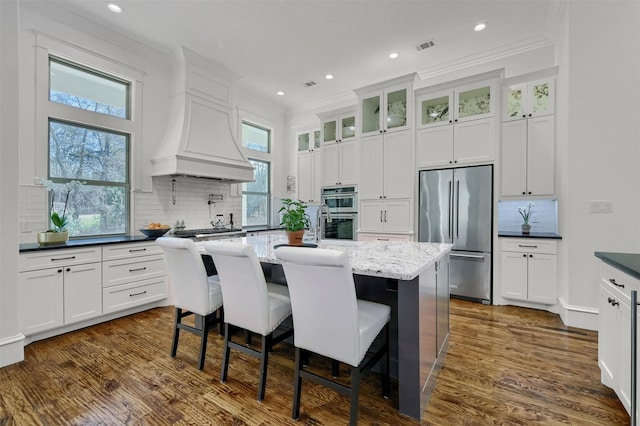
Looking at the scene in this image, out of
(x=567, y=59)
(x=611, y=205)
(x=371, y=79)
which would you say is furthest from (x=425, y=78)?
(x=611, y=205)

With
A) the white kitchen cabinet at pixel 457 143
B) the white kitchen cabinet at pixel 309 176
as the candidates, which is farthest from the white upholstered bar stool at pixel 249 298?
the white kitchen cabinet at pixel 309 176

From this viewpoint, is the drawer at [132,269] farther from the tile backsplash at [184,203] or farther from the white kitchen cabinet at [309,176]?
the white kitchen cabinet at [309,176]

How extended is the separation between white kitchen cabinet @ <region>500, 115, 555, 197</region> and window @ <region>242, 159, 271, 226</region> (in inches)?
161

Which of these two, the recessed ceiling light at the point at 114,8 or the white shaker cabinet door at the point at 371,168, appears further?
the white shaker cabinet door at the point at 371,168

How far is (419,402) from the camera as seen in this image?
5.33ft

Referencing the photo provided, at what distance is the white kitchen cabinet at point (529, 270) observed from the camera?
3354 mm

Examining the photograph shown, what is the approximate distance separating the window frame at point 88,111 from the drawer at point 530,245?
4.83 meters

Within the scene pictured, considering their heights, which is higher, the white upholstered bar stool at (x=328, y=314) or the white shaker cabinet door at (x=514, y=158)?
the white shaker cabinet door at (x=514, y=158)

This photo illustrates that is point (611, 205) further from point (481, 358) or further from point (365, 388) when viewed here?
point (365, 388)

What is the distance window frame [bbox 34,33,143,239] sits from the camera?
120 inches

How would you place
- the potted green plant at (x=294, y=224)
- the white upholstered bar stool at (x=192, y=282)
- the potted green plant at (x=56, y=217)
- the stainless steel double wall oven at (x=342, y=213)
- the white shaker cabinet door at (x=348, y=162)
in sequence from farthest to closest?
the white shaker cabinet door at (x=348, y=162), the stainless steel double wall oven at (x=342, y=213), the potted green plant at (x=56, y=217), the potted green plant at (x=294, y=224), the white upholstered bar stool at (x=192, y=282)

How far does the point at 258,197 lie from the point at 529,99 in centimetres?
466

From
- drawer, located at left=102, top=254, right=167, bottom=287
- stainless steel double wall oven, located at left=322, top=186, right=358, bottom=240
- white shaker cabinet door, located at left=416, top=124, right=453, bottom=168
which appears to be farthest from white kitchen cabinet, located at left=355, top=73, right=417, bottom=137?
drawer, located at left=102, top=254, right=167, bottom=287

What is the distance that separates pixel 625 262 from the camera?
Result: 1.57 metres
